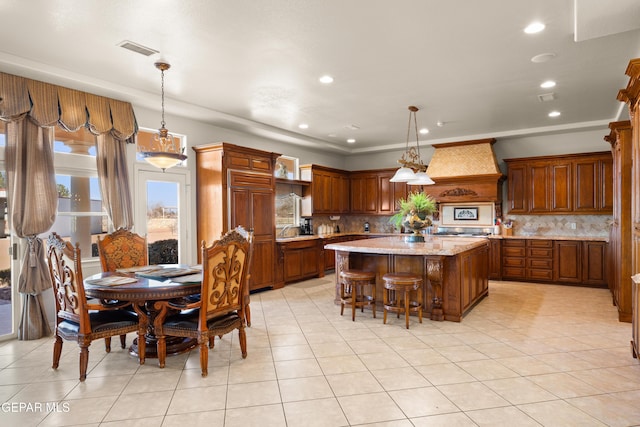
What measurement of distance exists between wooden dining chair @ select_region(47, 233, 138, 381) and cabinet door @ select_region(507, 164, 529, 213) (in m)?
6.72

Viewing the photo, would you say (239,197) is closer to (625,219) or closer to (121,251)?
(121,251)

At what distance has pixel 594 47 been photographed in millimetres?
3568

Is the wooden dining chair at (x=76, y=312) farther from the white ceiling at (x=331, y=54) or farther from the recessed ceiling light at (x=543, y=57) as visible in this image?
the recessed ceiling light at (x=543, y=57)

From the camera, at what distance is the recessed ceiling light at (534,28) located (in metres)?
3.12

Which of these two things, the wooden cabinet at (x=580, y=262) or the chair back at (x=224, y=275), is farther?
the wooden cabinet at (x=580, y=262)

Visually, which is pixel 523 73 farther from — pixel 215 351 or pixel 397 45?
pixel 215 351

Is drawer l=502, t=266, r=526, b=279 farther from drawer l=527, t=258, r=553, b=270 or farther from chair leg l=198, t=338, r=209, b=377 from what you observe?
chair leg l=198, t=338, r=209, b=377

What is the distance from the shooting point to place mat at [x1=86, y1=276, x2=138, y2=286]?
9.96 ft

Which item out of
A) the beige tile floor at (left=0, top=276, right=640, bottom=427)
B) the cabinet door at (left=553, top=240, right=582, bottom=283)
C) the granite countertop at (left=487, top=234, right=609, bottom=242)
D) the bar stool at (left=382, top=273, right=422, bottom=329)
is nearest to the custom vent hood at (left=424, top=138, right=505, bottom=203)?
the granite countertop at (left=487, top=234, right=609, bottom=242)

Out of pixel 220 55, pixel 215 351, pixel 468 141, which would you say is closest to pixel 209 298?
pixel 215 351

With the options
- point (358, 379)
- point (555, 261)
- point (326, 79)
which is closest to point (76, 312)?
point (358, 379)

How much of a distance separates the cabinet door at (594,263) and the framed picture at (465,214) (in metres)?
1.93

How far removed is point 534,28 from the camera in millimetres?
3182

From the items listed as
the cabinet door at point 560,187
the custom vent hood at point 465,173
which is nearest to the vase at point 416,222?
the custom vent hood at point 465,173
